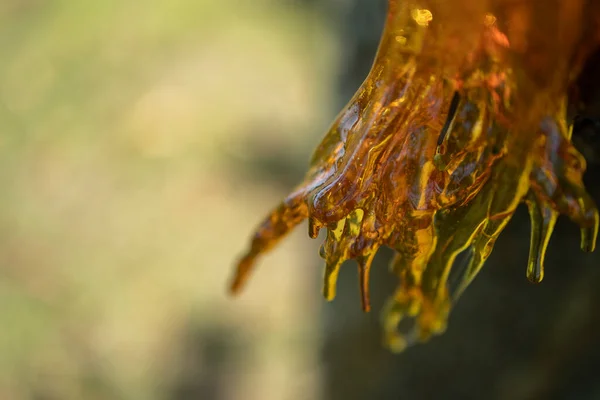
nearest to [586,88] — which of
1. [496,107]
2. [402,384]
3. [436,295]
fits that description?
[496,107]

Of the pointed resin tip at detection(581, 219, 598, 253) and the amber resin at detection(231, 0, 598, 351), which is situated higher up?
the amber resin at detection(231, 0, 598, 351)

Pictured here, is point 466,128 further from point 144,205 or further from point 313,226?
point 144,205

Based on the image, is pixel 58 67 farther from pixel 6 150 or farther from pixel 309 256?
pixel 309 256

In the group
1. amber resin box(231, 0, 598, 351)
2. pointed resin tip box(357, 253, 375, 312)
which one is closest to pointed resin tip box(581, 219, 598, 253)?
amber resin box(231, 0, 598, 351)

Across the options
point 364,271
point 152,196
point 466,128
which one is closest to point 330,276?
point 364,271

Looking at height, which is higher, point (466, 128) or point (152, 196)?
point (466, 128)

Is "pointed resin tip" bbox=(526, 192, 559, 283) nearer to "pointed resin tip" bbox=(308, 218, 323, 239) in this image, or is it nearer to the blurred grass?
"pointed resin tip" bbox=(308, 218, 323, 239)
